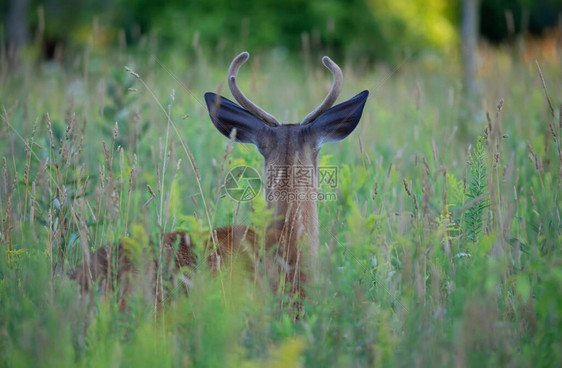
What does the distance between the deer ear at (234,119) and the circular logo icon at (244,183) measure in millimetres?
277

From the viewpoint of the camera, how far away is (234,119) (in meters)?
3.85

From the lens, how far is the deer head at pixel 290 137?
3617mm

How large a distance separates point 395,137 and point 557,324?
3.79 meters

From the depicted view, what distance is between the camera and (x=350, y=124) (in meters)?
3.77

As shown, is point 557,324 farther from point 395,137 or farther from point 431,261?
point 395,137

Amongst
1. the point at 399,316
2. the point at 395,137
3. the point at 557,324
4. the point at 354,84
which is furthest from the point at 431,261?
the point at 354,84

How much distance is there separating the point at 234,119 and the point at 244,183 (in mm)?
591

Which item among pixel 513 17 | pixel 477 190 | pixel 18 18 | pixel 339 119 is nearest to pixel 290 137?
pixel 339 119

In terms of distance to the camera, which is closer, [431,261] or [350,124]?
[431,261]

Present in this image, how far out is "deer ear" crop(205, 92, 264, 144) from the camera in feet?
12.4

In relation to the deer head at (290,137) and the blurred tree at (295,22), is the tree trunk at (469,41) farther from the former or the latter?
the blurred tree at (295,22)

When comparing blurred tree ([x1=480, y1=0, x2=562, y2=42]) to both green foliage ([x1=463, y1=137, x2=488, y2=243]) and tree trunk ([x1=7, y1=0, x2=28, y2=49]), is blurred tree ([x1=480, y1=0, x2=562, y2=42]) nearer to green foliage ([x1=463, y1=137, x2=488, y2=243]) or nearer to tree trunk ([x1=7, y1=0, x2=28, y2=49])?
tree trunk ([x1=7, y1=0, x2=28, y2=49])

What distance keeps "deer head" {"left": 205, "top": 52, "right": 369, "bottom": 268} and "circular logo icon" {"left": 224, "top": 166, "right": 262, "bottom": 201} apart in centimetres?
27

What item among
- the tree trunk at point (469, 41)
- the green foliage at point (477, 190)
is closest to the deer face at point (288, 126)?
the green foliage at point (477, 190)
